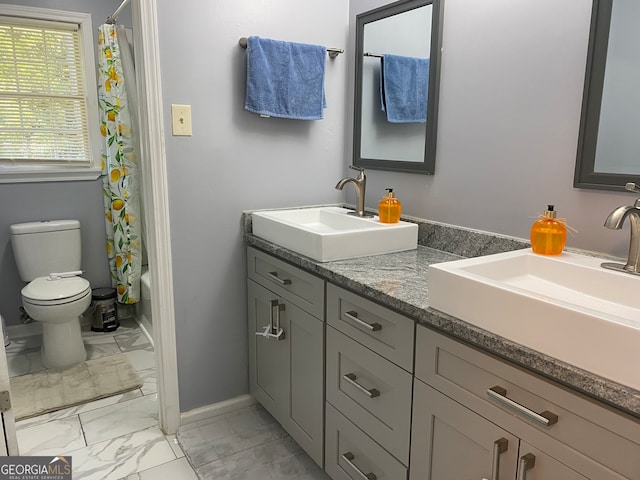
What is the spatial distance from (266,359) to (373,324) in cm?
84

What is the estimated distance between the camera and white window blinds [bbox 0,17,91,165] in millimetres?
2941

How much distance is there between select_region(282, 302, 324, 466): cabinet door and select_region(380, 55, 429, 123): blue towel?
0.90 m

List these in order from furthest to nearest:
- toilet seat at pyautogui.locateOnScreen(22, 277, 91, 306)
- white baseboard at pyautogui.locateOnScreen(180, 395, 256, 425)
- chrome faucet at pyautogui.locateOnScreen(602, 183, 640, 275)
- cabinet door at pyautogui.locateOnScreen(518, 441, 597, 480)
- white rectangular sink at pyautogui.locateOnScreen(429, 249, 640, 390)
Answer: toilet seat at pyautogui.locateOnScreen(22, 277, 91, 306), white baseboard at pyautogui.locateOnScreen(180, 395, 256, 425), chrome faucet at pyautogui.locateOnScreen(602, 183, 640, 275), cabinet door at pyautogui.locateOnScreen(518, 441, 597, 480), white rectangular sink at pyautogui.locateOnScreen(429, 249, 640, 390)

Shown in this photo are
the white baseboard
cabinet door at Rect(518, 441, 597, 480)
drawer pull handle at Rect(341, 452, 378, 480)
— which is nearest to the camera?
cabinet door at Rect(518, 441, 597, 480)

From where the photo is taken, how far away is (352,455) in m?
1.58

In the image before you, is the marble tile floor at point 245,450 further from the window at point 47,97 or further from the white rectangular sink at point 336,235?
the window at point 47,97

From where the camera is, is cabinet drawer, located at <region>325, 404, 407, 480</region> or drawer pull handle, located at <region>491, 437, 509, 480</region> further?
cabinet drawer, located at <region>325, 404, 407, 480</region>

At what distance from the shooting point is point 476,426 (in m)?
1.10

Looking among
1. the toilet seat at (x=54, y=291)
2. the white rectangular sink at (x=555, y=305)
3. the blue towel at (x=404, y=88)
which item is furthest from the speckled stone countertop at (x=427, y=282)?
the toilet seat at (x=54, y=291)

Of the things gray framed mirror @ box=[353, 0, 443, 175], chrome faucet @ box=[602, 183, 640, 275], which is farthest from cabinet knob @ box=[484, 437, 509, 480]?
gray framed mirror @ box=[353, 0, 443, 175]

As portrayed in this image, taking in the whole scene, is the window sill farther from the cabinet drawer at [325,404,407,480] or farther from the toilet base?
the cabinet drawer at [325,404,407,480]

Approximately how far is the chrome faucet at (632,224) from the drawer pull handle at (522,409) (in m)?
0.48

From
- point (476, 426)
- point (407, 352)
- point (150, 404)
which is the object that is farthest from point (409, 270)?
point (150, 404)

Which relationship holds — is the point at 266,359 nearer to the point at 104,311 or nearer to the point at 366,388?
the point at 366,388
